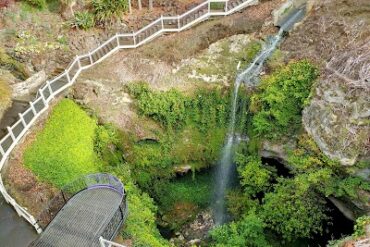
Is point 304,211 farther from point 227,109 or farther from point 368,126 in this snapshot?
point 227,109

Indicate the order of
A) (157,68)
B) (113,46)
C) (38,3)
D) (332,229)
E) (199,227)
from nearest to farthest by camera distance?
(332,229), (157,68), (113,46), (199,227), (38,3)

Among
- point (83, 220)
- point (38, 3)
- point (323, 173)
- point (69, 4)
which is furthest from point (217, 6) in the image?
point (83, 220)

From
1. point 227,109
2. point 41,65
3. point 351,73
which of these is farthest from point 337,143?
point 41,65

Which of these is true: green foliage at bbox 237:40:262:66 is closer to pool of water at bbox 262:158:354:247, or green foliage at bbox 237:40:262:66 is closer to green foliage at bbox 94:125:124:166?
pool of water at bbox 262:158:354:247

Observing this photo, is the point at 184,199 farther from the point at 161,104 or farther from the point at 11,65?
the point at 11,65

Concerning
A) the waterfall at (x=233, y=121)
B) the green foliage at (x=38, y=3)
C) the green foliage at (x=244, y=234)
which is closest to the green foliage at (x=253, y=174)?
the waterfall at (x=233, y=121)

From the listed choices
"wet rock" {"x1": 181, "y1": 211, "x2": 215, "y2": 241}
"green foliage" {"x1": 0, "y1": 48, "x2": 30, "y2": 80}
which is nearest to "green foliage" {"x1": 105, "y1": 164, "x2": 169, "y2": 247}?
"wet rock" {"x1": 181, "y1": 211, "x2": 215, "y2": 241}
